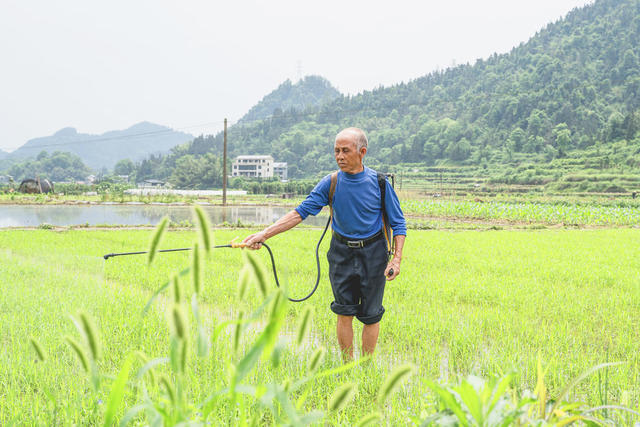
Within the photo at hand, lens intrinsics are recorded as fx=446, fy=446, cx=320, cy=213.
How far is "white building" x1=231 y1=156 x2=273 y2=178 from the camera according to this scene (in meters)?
94.1

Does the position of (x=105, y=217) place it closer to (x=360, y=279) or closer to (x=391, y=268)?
(x=360, y=279)

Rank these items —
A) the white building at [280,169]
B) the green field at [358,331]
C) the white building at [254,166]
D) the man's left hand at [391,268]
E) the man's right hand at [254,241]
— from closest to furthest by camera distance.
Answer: the green field at [358,331] < the man's right hand at [254,241] < the man's left hand at [391,268] < the white building at [254,166] < the white building at [280,169]

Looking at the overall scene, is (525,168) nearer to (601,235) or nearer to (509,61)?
(601,235)

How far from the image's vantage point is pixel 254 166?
314 ft

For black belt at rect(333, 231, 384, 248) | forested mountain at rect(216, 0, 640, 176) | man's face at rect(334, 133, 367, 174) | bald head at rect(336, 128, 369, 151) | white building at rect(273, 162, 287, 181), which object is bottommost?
black belt at rect(333, 231, 384, 248)

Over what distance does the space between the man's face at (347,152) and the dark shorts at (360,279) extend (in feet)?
1.85

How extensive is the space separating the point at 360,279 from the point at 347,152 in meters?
0.89

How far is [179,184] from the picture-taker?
81.3 meters

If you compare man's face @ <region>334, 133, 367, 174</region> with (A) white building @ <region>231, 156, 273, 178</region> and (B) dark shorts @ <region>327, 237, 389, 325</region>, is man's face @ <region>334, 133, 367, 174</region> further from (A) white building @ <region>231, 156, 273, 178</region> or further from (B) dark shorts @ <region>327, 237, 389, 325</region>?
(A) white building @ <region>231, 156, 273, 178</region>

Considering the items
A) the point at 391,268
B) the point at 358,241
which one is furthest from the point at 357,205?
the point at 391,268

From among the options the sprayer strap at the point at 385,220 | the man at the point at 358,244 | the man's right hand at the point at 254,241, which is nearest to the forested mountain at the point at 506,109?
the sprayer strap at the point at 385,220

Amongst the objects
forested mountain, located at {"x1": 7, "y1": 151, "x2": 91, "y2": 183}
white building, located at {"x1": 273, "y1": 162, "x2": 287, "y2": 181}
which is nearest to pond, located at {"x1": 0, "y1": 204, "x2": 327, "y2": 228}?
white building, located at {"x1": 273, "y1": 162, "x2": 287, "y2": 181}

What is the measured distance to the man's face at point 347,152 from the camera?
9.80 ft

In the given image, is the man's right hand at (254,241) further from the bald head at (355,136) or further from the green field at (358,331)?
the bald head at (355,136)
